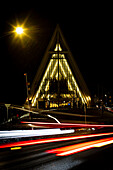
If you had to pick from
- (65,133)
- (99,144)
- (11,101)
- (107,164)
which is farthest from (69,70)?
(107,164)

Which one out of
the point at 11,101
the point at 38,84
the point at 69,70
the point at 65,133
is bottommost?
the point at 65,133

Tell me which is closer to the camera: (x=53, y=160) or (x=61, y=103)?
(x=53, y=160)

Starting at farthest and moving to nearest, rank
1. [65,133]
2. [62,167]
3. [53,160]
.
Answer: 1. [65,133]
2. [53,160]
3. [62,167]

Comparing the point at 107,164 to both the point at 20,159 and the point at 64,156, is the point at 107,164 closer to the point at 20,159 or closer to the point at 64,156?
the point at 64,156

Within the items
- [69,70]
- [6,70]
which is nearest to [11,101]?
[6,70]

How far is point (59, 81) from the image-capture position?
150ft

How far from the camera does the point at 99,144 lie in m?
8.87

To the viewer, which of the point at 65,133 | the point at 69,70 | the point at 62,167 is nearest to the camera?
the point at 62,167

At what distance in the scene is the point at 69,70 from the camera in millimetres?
50094

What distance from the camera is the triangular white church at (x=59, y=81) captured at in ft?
151

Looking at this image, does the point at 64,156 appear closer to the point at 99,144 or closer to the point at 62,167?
the point at 62,167

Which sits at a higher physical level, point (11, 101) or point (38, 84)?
point (38, 84)

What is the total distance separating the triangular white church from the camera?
151ft

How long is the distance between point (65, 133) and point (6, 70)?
80.3ft
